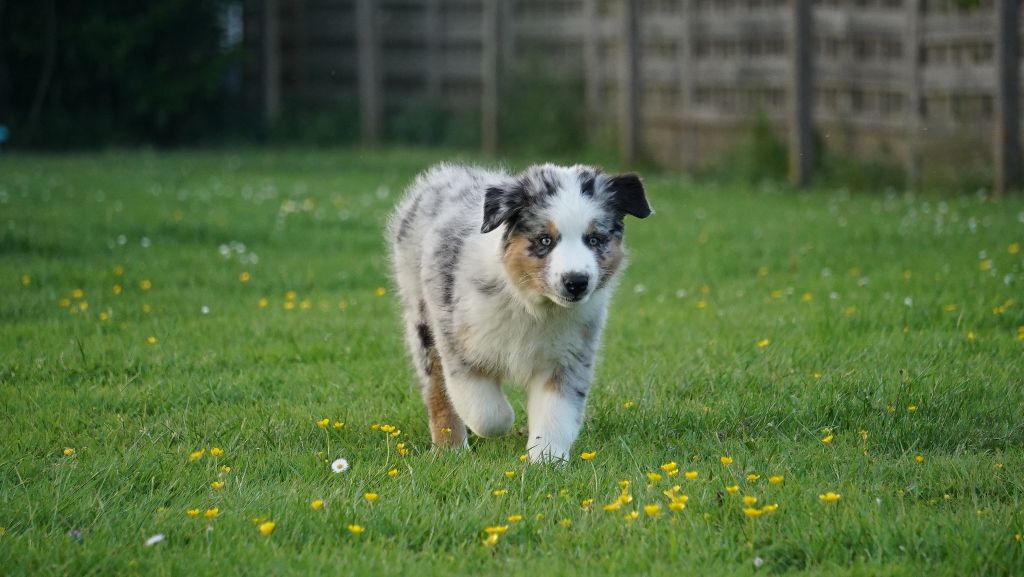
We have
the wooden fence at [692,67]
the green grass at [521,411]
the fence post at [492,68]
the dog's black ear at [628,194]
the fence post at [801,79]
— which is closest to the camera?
the green grass at [521,411]

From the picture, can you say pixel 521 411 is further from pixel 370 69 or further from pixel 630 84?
pixel 370 69

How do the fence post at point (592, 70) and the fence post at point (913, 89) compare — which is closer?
the fence post at point (913, 89)

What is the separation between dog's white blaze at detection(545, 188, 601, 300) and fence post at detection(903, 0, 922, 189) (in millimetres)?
9025

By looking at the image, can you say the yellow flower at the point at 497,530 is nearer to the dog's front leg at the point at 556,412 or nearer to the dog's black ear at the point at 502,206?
the dog's front leg at the point at 556,412

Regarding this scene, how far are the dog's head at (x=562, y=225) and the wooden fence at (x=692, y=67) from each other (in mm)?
7879

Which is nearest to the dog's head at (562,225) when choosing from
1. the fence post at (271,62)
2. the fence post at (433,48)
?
the fence post at (433,48)

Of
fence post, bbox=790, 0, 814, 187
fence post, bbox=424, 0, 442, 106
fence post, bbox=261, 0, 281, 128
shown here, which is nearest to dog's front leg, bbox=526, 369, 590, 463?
fence post, bbox=790, 0, 814, 187

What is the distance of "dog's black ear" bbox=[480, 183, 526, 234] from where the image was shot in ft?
16.2

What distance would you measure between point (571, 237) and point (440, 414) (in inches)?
43.5

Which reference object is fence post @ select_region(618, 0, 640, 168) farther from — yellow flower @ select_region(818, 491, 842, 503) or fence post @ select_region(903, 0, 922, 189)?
yellow flower @ select_region(818, 491, 842, 503)

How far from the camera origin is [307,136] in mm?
22500

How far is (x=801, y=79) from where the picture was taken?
1371 cm

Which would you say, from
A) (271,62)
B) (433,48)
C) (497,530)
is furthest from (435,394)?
(271,62)

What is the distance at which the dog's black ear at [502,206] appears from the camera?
194 inches
